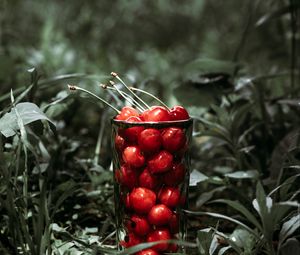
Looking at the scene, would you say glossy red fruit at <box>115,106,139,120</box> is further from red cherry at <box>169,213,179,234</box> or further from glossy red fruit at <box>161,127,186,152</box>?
red cherry at <box>169,213,179,234</box>

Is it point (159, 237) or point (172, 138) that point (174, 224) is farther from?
point (172, 138)

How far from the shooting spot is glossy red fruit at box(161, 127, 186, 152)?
710mm

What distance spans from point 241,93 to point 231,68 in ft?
0.23

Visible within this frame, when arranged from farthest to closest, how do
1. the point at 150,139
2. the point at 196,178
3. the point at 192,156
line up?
the point at 192,156 < the point at 196,178 < the point at 150,139

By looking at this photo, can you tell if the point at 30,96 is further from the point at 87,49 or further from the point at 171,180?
the point at 87,49

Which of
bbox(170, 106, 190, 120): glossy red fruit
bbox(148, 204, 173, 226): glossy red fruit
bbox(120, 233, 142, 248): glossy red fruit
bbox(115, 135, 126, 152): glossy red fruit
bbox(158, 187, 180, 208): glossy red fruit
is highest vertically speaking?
bbox(170, 106, 190, 120): glossy red fruit

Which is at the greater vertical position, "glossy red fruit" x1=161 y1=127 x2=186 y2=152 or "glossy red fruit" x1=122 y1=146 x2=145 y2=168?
"glossy red fruit" x1=161 y1=127 x2=186 y2=152

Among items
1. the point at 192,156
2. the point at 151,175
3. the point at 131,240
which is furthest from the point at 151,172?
the point at 192,156

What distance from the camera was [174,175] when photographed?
74cm

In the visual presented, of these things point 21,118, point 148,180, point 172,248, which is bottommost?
point 172,248

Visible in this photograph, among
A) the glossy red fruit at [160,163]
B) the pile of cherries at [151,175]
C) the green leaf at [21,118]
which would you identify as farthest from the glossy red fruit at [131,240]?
the green leaf at [21,118]

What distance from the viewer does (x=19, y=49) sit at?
2.80 meters

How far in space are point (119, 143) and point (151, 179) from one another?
8 cm

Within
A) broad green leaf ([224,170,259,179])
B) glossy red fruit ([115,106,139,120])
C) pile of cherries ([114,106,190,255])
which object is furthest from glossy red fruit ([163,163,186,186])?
broad green leaf ([224,170,259,179])
